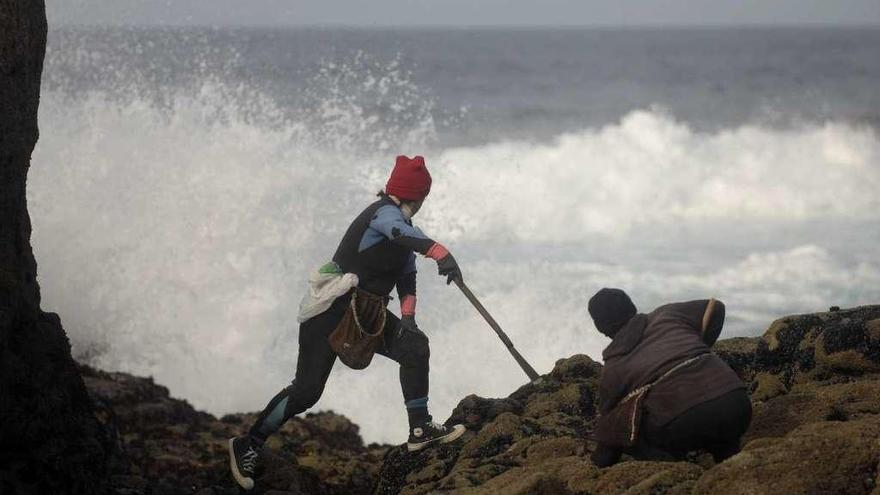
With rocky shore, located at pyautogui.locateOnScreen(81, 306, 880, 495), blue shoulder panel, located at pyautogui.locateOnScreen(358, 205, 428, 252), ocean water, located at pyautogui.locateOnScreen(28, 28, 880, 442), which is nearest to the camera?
rocky shore, located at pyautogui.locateOnScreen(81, 306, 880, 495)

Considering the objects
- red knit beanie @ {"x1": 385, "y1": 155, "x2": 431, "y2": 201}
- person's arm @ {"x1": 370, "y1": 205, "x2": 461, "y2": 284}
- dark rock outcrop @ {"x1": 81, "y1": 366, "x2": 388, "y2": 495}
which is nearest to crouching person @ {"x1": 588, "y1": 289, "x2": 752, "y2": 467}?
person's arm @ {"x1": 370, "y1": 205, "x2": 461, "y2": 284}

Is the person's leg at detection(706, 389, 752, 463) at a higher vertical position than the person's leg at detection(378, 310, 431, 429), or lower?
lower

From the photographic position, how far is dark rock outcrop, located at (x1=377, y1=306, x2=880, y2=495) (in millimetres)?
3783

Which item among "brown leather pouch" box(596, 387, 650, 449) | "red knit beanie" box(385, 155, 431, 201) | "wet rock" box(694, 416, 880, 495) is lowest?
"wet rock" box(694, 416, 880, 495)

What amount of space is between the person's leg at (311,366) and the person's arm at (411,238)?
0.50 metres

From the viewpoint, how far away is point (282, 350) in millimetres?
13781

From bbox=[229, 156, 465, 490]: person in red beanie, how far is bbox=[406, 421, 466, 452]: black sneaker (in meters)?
0.08

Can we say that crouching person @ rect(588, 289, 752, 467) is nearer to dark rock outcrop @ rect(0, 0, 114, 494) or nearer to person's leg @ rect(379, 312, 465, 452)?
person's leg @ rect(379, 312, 465, 452)

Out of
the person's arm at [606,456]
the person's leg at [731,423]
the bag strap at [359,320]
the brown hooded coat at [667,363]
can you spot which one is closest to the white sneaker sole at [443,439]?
the bag strap at [359,320]

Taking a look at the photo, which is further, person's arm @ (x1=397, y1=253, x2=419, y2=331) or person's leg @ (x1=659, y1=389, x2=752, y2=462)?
person's arm @ (x1=397, y1=253, x2=419, y2=331)

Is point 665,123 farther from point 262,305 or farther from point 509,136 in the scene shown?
point 262,305

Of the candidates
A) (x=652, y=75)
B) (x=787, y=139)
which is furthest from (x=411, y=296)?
(x=652, y=75)

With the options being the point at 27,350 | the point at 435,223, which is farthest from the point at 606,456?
the point at 435,223

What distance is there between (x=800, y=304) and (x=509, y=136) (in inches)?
724
